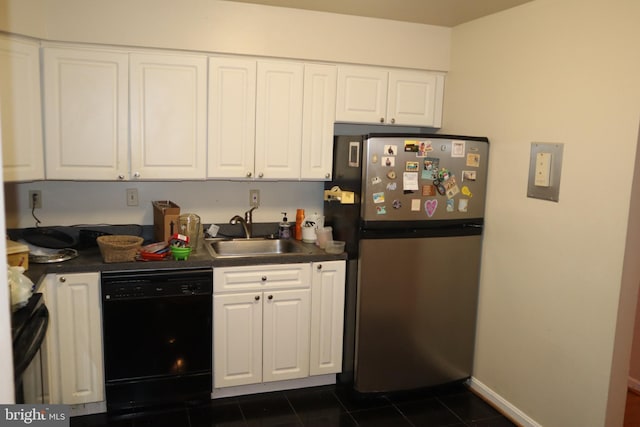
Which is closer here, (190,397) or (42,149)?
(42,149)

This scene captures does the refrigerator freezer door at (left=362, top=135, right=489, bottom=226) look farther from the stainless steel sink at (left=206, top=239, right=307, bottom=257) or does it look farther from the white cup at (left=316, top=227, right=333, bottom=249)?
the stainless steel sink at (left=206, top=239, right=307, bottom=257)

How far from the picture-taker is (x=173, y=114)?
289 centimetres

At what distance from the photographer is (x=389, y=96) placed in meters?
3.30

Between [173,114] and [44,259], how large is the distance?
1066 millimetres

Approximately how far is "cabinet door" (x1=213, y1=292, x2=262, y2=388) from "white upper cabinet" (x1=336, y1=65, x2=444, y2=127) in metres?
1.34

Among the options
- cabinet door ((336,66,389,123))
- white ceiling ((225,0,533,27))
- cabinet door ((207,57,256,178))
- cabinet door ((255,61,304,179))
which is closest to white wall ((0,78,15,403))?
cabinet door ((207,57,256,178))

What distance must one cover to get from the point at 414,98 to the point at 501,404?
80.2 inches

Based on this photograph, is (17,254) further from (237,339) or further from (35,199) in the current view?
(237,339)

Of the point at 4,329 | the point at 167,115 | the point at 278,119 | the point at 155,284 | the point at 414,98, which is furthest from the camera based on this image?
the point at 414,98

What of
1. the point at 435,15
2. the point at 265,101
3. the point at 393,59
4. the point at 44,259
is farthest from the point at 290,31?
the point at 44,259

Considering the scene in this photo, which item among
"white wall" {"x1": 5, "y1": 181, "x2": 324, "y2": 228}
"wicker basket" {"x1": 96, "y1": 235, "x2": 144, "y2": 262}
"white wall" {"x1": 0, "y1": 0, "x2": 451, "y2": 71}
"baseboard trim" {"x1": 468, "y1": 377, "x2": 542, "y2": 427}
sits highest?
"white wall" {"x1": 0, "y1": 0, "x2": 451, "y2": 71}

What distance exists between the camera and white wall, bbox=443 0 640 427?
229cm

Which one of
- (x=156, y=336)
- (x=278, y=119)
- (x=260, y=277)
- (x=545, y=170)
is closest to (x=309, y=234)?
(x=260, y=277)

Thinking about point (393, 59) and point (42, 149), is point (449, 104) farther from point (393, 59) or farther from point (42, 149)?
point (42, 149)
